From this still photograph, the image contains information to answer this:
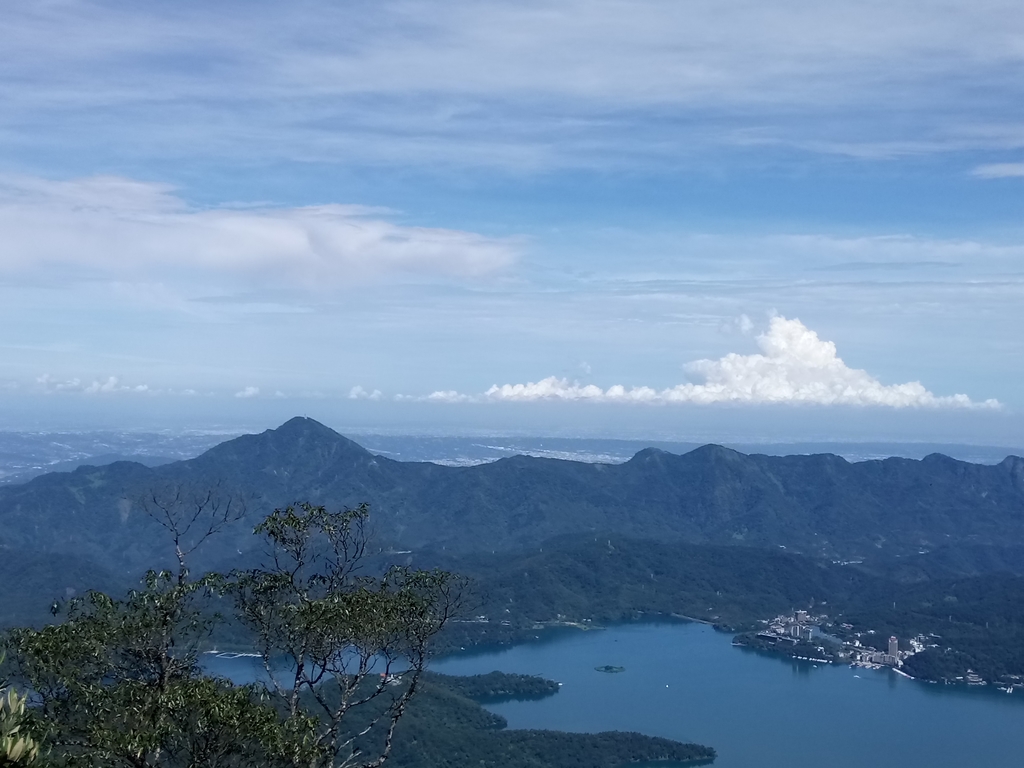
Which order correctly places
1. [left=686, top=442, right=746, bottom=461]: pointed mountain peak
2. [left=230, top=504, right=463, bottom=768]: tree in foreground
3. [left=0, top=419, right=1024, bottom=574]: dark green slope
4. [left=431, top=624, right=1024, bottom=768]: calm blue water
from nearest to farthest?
[left=230, top=504, right=463, bottom=768]: tree in foreground < [left=431, top=624, right=1024, bottom=768]: calm blue water < [left=0, top=419, right=1024, bottom=574]: dark green slope < [left=686, top=442, right=746, bottom=461]: pointed mountain peak

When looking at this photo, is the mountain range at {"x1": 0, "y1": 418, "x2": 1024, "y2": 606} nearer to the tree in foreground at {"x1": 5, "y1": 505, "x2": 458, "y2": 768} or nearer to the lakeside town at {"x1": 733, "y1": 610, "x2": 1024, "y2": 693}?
the lakeside town at {"x1": 733, "y1": 610, "x2": 1024, "y2": 693}

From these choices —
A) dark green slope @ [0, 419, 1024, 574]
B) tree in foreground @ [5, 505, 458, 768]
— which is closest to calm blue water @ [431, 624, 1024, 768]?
tree in foreground @ [5, 505, 458, 768]

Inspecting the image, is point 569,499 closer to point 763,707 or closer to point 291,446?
point 291,446

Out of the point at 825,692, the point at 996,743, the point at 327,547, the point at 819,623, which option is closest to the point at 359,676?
the point at 327,547

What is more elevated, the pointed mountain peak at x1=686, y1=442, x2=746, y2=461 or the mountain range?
the pointed mountain peak at x1=686, y1=442, x2=746, y2=461

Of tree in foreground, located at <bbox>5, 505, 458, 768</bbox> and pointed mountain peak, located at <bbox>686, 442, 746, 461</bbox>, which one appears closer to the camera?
tree in foreground, located at <bbox>5, 505, 458, 768</bbox>

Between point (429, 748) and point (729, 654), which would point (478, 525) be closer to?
point (729, 654)
